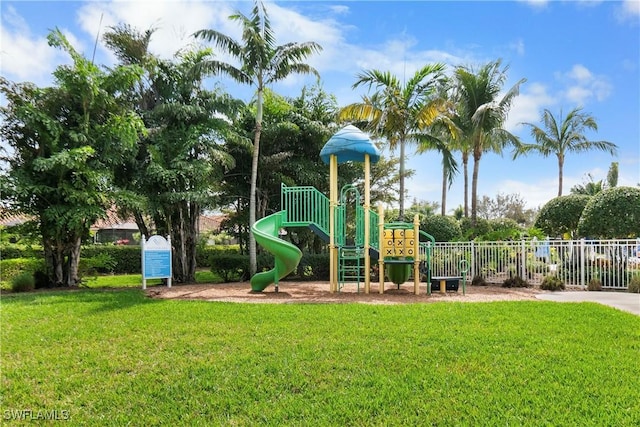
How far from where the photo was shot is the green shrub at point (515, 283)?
1200 cm

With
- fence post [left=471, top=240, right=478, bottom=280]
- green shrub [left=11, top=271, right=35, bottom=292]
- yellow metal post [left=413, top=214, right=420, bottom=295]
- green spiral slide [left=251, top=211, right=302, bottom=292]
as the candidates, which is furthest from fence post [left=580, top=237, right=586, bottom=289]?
green shrub [left=11, top=271, right=35, bottom=292]

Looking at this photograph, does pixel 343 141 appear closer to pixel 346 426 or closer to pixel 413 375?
pixel 413 375

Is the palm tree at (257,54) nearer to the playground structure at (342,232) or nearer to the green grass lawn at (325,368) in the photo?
the playground structure at (342,232)

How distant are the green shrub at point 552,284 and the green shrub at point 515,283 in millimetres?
604

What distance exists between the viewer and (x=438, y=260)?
14.2m

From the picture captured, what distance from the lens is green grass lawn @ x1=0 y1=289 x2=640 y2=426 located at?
3.47 metres

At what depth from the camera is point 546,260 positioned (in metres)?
12.2

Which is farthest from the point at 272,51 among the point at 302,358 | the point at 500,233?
the point at 302,358

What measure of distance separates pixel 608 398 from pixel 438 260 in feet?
35.0

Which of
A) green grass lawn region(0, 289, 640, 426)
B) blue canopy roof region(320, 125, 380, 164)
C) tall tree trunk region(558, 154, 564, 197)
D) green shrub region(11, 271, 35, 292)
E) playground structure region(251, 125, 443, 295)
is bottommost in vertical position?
green grass lawn region(0, 289, 640, 426)

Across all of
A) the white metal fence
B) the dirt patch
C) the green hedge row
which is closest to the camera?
the dirt patch

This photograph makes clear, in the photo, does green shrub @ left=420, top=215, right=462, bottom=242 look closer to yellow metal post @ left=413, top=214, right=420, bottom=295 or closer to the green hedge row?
yellow metal post @ left=413, top=214, right=420, bottom=295

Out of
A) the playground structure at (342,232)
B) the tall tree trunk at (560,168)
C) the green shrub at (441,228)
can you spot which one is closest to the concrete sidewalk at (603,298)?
the playground structure at (342,232)

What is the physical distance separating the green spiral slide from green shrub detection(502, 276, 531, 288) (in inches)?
240
